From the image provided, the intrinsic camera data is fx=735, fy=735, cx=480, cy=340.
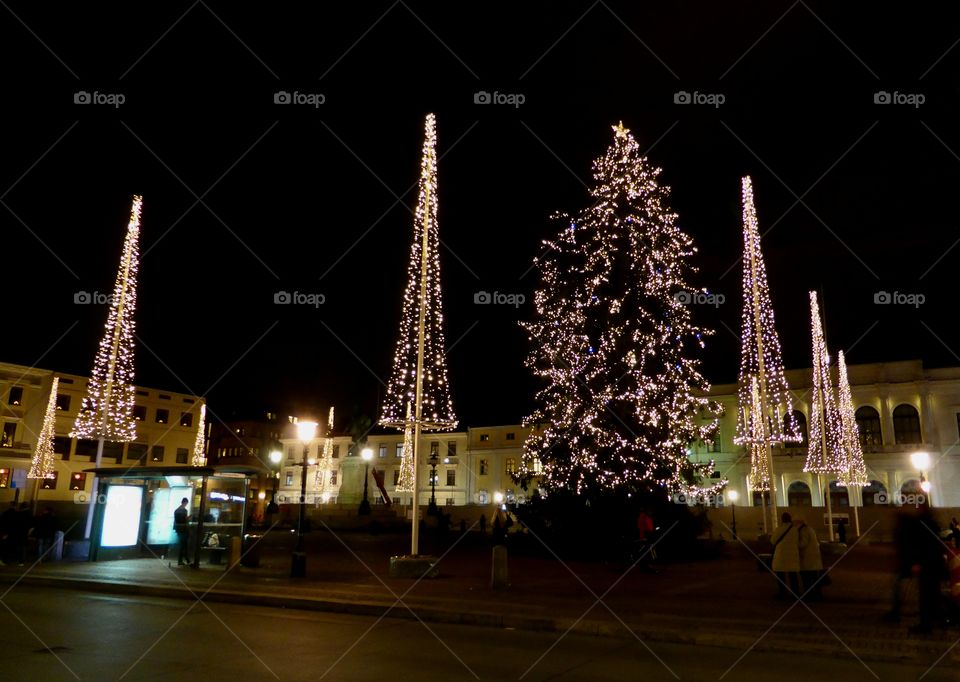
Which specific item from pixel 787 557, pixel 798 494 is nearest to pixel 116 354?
pixel 787 557

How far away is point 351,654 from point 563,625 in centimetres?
390

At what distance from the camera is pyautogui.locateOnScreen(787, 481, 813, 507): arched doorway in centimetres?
5956

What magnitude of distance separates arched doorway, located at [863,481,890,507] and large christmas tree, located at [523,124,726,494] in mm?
36929

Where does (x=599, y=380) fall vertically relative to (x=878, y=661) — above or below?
above

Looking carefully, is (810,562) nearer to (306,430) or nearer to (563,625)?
(563,625)

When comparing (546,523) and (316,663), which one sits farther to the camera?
(546,523)

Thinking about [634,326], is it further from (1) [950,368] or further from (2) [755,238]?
(1) [950,368]

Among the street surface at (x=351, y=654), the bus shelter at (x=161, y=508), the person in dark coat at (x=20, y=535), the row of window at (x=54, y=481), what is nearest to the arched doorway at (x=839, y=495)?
the bus shelter at (x=161, y=508)

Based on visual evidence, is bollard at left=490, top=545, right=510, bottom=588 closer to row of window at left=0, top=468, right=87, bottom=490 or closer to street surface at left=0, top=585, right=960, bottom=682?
street surface at left=0, top=585, right=960, bottom=682

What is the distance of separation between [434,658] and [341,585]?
818 centimetres

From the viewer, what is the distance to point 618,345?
2728cm

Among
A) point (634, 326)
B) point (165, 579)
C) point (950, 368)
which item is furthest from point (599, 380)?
point (950, 368)

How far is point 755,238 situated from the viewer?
76.3 ft

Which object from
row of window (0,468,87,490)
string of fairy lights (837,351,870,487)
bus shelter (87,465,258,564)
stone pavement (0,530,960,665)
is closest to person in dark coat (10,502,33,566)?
stone pavement (0,530,960,665)
